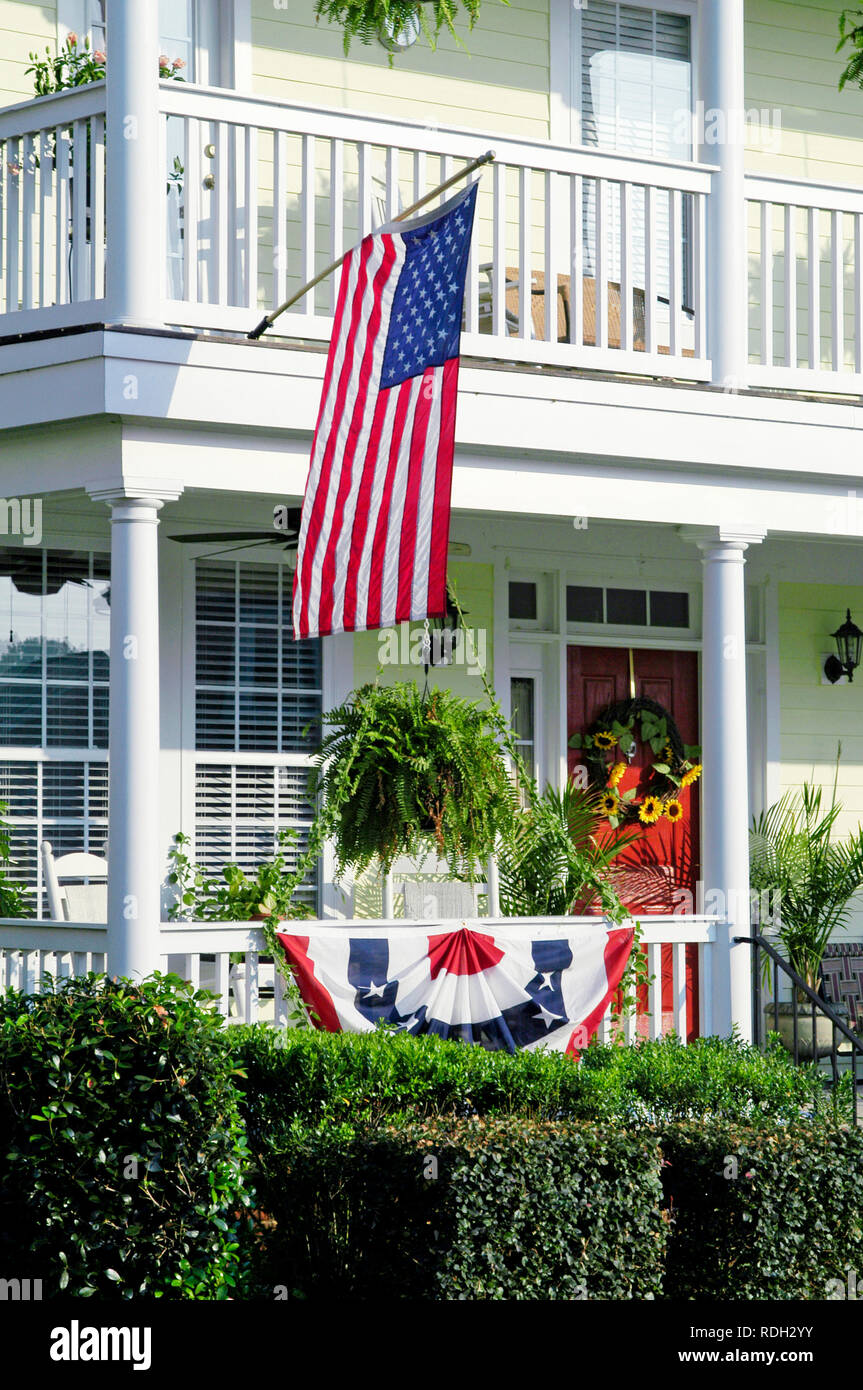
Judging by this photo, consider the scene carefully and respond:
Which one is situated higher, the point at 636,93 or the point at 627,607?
the point at 636,93

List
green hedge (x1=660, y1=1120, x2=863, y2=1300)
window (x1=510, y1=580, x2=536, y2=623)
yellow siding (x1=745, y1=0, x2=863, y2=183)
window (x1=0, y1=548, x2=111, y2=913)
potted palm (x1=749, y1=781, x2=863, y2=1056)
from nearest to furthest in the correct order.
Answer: green hedge (x1=660, y1=1120, x2=863, y2=1300) → window (x1=0, y1=548, x2=111, y2=913) → potted palm (x1=749, y1=781, x2=863, y2=1056) → window (x1=510, y1=580, x2=536, y2=623) → yellow siding (x1=745, y1=0, x2=863, y2=183)

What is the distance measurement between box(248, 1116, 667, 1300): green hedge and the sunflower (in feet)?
16.0

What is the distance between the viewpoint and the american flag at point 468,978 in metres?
7.25

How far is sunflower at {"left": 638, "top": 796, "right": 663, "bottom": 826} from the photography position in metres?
10.0

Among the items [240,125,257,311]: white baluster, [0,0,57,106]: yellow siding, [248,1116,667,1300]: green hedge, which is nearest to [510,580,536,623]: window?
[240,125,257,311]: white baluster

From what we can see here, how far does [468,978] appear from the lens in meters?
7.43

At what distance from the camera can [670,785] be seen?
10.1 metres

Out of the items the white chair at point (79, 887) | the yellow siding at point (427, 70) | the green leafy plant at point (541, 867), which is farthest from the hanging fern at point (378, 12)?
the white chair at point (79, 887)

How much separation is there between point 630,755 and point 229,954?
3.49m

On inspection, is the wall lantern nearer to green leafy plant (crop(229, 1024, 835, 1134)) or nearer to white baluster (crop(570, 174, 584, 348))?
white baluster (crop(570, 174, 584, 348))

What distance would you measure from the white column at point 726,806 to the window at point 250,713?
7.17 feet

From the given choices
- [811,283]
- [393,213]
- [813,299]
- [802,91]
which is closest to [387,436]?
[393,213]

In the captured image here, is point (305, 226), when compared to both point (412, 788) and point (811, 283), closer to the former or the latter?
→ point (811, 283)

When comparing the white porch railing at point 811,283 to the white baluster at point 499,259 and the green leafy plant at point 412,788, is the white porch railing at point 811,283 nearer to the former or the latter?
the white baluster at point 499,259
